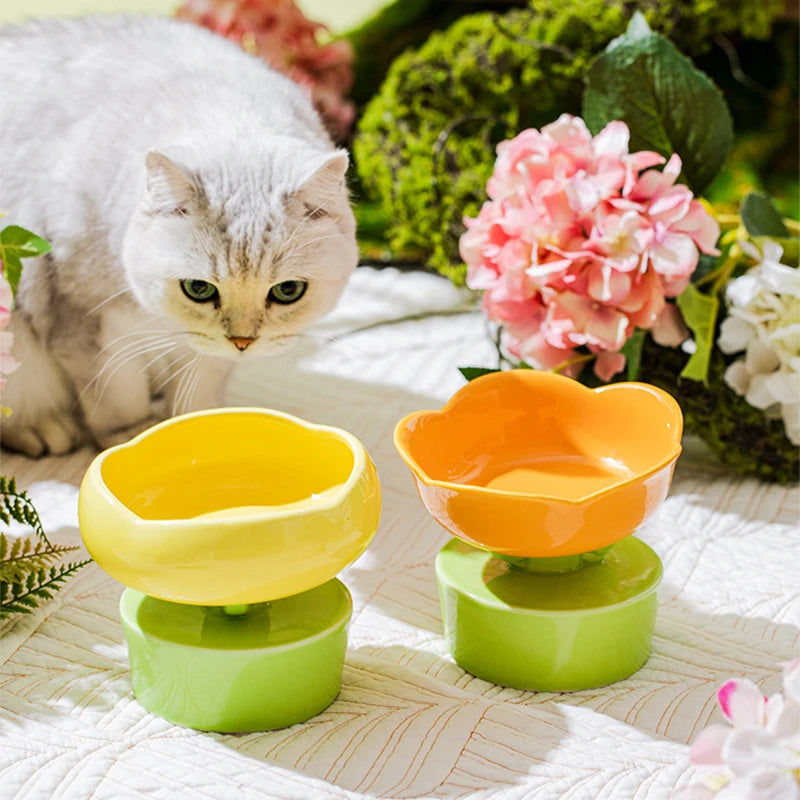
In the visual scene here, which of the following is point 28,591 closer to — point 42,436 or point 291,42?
point 42,436

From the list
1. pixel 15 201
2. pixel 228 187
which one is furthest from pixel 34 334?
pixel 228 187

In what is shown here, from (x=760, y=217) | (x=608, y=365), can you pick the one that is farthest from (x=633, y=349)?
(x=760, y=217)

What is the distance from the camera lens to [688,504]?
1117mm

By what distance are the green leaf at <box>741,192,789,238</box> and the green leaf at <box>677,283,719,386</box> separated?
9 cm

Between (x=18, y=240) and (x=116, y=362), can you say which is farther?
(x=116, y=362)

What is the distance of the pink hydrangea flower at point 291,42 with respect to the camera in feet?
6.00

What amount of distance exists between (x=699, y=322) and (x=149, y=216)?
542mm

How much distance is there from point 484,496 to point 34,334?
634 mm

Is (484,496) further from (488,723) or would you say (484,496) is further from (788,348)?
(788,348)

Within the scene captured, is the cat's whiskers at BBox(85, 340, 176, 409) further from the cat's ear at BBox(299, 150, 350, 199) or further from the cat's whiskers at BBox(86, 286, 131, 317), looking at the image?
the cat's ear at BBox(299, 150, 350, 199)

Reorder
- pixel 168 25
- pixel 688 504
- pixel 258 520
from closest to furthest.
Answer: pixel 258 520 < pixel 688 504 < pixel 168 25

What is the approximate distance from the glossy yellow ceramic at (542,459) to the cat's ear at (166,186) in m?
0.29

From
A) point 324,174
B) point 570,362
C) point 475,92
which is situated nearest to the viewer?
point 324,174

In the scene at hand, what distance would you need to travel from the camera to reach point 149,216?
39.1 inches
